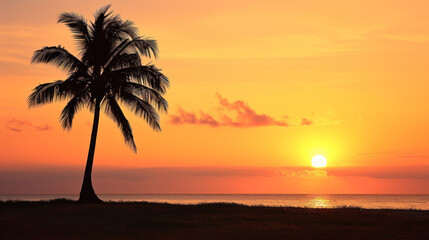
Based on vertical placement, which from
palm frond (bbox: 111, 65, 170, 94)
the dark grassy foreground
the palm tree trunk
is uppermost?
palm frond (bbox: 111, 65, 170, 94)

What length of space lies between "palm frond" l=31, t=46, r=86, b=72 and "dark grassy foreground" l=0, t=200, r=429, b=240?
11.3 m

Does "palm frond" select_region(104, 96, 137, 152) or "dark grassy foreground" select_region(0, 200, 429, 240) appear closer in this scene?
"dark grassy foreground" select_region(0, 200, 429, 240)

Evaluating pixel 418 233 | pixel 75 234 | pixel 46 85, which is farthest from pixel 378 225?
pixel 46 85

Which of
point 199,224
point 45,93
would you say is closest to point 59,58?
point 45,93

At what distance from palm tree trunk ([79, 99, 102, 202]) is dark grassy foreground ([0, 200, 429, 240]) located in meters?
6.31

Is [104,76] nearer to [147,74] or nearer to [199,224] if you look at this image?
[147,74]

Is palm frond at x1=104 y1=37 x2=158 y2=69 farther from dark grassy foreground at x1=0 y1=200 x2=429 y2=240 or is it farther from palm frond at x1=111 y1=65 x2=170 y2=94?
dark grassy foreground at x1=0 y1=200 x2=429 y2=240

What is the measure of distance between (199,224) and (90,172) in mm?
17171

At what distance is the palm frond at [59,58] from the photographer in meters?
37.6

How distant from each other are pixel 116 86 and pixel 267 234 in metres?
21.0

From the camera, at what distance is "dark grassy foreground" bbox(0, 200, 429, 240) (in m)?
20.6

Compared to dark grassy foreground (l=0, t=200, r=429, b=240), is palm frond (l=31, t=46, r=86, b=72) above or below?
above

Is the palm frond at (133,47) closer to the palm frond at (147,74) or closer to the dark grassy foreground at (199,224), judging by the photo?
the palm frond at (147,74)

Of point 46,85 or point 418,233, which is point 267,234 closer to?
point 418,233
